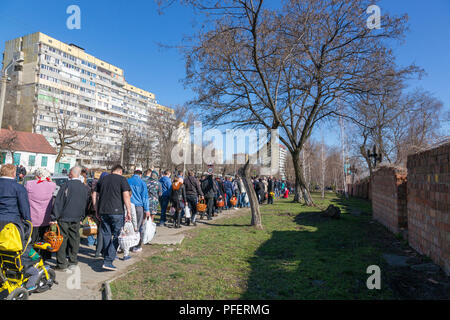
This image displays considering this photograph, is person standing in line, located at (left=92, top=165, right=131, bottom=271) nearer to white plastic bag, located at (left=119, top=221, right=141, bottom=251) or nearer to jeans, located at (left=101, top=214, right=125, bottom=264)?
jeans, located at (left=101, top=214, right=125, bottom=264)

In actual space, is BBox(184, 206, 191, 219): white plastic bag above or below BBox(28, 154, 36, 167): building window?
below

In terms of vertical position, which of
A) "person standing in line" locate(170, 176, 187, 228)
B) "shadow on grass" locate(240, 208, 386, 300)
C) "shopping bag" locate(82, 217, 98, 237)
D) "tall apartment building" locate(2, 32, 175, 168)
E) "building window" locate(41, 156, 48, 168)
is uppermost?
"tall apartment building" locate(2, 32, 175, 168)

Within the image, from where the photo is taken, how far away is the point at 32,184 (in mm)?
5305

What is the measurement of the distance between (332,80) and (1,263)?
13.0 metres

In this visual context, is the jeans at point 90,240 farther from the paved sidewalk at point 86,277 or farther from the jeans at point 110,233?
the jeans at point 110,233

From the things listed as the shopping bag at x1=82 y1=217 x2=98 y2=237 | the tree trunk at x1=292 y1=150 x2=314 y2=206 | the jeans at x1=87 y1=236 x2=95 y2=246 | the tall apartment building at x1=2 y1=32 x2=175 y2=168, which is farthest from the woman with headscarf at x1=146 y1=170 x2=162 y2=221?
the tall apartment building at x1=2 y1=32 x2=175 y2=168

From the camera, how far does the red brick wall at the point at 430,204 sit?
489cm

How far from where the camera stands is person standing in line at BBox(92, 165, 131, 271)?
5309 mm

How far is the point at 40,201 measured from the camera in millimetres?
5258

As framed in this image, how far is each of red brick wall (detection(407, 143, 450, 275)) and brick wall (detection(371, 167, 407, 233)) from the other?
1.61 m

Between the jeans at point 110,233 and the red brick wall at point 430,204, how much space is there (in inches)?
230

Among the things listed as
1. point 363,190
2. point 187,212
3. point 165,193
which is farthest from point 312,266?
point 363,190
